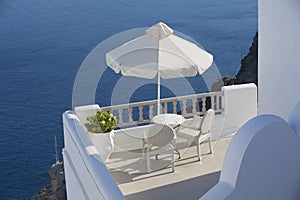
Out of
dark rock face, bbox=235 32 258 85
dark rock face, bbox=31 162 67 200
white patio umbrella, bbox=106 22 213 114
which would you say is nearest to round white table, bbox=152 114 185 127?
white patio umbrella, bbox=106 22 213 114

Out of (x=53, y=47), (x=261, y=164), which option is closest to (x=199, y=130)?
(x=261, y=164)

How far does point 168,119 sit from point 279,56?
7.54ft

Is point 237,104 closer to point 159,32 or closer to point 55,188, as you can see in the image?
point 159,32

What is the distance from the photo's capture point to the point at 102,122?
851 centimetres

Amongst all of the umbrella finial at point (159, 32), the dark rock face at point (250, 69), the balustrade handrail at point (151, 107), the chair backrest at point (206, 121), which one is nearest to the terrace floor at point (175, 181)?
the chair backrest at point (206, 121)

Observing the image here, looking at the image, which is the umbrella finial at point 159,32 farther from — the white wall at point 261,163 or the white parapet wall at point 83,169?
the white wall at point 261,163

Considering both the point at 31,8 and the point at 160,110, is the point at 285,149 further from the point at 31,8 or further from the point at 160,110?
the point at 31,8

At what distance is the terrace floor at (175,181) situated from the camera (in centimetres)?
752

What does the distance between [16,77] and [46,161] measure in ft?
32.6

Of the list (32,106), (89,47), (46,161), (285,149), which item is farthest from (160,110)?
(89,47)

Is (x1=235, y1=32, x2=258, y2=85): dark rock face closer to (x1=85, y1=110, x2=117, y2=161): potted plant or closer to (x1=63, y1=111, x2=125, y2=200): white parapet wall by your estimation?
(x1=85, y1=110, x2=117, y2=161): potted plant

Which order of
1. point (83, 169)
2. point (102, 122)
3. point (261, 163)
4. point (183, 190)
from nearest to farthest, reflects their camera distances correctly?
point (261, 163) < point (83, 169) < point (183, 190) < point (102, 122)

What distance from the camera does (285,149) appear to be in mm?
4805

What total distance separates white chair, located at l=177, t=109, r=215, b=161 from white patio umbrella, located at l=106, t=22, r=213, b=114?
2.87 ft
